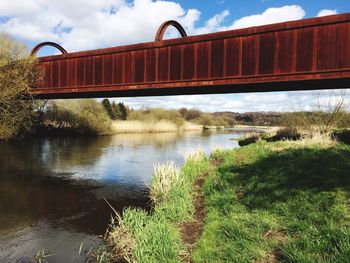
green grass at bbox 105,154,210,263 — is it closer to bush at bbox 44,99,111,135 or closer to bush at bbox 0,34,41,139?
bush at bbox 0,34,41,139

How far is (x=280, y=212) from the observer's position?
643 cm

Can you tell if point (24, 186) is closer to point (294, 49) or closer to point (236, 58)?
point (236, 58)

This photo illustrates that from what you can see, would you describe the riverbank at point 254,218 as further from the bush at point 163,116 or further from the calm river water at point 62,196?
the bush at point 163,116

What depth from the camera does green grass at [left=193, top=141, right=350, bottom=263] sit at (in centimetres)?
492

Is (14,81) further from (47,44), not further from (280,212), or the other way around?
(280,212)

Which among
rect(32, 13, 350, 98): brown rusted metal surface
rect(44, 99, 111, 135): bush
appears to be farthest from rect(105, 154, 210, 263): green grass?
rect(44, 99, 111, 135): bush

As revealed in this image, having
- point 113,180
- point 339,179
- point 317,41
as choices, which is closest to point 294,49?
point 317,41

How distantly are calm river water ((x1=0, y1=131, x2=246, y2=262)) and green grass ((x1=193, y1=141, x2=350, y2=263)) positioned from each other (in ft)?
9.30

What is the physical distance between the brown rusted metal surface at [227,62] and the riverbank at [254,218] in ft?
11.2

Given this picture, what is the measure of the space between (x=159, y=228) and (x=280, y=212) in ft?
7.80

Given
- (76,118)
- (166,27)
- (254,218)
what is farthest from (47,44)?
(76,118)

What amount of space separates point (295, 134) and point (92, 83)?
12682 millimetres

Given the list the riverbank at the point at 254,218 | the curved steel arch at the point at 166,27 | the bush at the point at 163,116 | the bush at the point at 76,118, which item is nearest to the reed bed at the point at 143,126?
the bush at the point at 163,116

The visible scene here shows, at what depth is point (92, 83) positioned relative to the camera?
17500 mm
